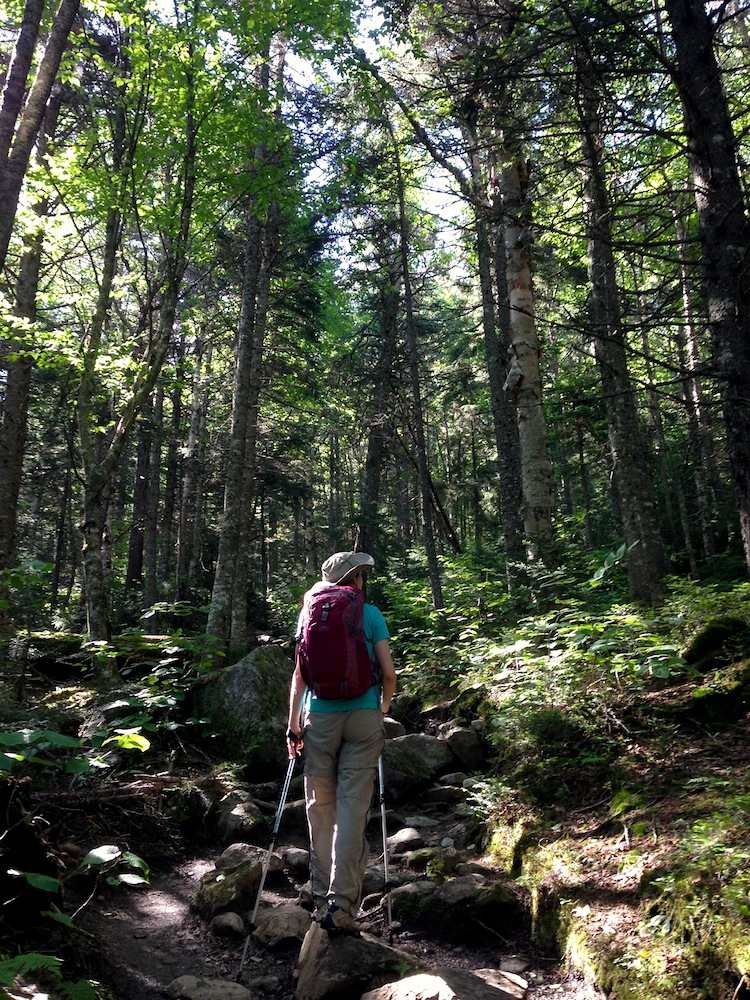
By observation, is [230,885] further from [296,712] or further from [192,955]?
[296,712]

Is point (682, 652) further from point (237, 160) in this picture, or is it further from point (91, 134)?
point (91, 134)

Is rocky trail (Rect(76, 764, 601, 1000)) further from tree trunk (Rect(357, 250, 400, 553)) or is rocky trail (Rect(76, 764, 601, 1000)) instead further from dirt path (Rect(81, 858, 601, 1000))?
tree trunk (Rect(357, 250, 400, 553))

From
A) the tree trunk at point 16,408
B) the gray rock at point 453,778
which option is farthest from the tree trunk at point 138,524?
the gray rock at point 453,778

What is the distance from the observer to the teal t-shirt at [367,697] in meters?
4.09

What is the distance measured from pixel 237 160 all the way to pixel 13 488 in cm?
689

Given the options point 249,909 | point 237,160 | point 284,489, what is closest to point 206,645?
point 249,909

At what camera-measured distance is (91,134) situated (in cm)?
920

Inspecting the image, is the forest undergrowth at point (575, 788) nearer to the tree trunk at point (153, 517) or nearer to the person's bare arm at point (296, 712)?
the person's bare arm at point (296, 712)

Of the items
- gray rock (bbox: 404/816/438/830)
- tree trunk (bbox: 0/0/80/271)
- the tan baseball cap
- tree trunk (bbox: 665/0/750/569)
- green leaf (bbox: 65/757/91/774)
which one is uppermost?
tree trunk (bbox: 0/0/80/271)

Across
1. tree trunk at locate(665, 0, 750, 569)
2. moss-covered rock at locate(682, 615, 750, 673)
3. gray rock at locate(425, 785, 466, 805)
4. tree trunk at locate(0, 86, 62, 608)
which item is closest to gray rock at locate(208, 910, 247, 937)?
gray rock at locate(425, 785, 466, 805)

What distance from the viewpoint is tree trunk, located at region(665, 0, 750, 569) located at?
3955 millimetres

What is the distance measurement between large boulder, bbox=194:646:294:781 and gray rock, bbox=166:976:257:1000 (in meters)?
3.72

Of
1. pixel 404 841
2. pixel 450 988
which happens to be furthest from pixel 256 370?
pixel 450 988

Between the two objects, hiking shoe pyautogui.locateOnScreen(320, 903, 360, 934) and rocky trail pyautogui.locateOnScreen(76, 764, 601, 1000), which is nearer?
rocky trail pyautogui.locateOnScreen(76, 764, 601, 1000)
